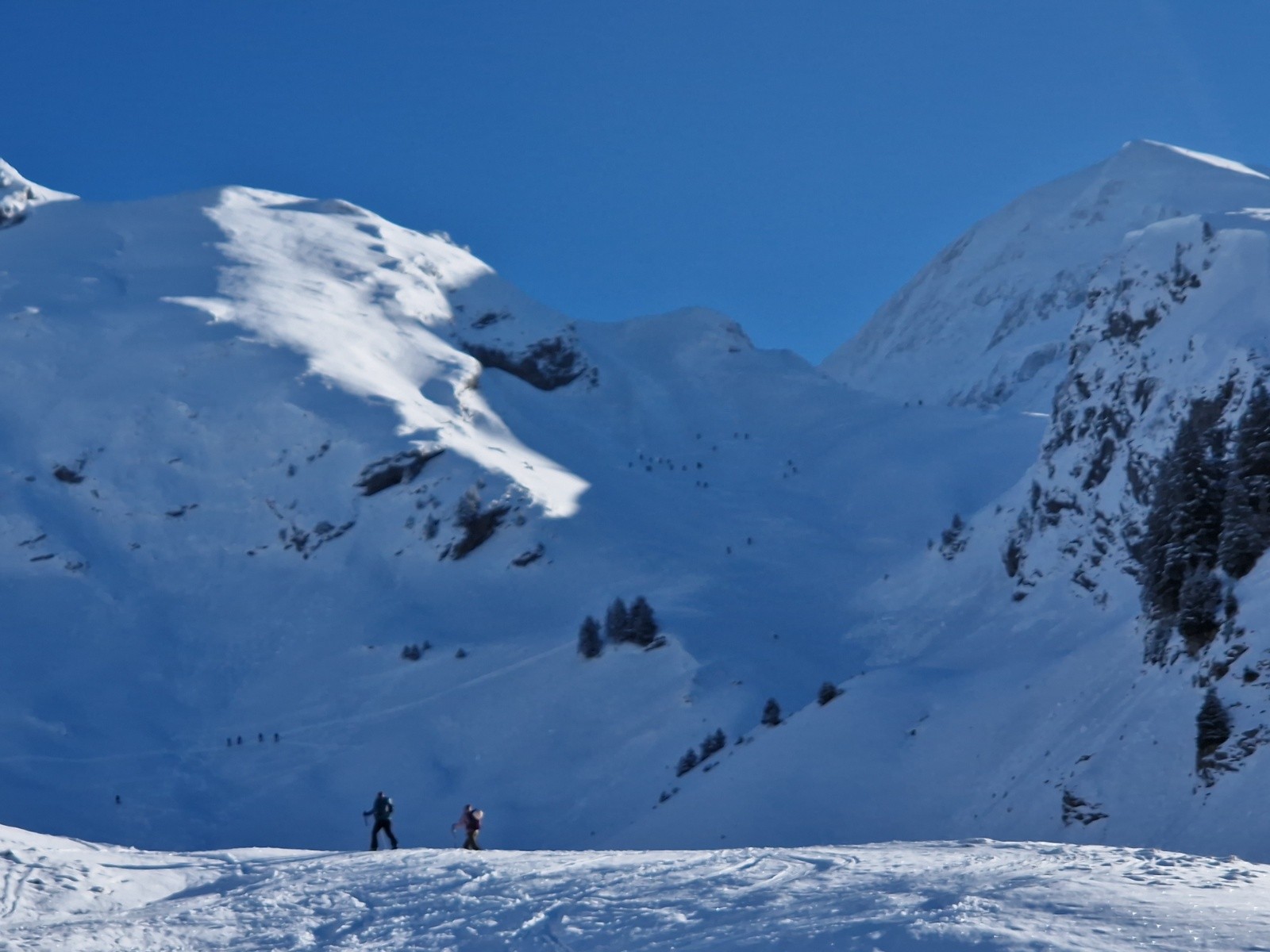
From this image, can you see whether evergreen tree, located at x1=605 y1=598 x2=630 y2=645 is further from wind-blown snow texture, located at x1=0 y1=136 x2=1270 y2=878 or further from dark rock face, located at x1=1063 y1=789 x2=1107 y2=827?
dark rock face, located at x1=1063 y1=789 x2=1107 y2=827

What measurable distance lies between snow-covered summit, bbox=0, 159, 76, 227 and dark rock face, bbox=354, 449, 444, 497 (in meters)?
32.6

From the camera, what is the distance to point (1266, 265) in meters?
30.3

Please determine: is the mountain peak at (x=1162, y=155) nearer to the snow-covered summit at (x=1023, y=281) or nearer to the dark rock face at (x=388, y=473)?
the snow-covered summit at (x=1023, y=281)

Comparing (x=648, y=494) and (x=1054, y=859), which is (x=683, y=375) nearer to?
(x=648, y=494)

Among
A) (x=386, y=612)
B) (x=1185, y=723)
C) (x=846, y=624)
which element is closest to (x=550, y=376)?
(x=386, y=612)

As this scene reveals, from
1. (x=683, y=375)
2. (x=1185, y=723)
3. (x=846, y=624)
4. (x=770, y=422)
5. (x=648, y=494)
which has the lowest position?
(x=1185, y=723)

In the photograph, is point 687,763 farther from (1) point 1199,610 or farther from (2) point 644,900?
(2) point 644,900

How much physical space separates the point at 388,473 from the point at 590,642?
55.3ft

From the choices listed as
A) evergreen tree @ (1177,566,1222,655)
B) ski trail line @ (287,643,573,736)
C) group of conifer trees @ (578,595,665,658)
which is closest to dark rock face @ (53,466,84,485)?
ski trail line @ (287,643,573,736)

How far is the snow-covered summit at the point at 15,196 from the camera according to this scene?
74.5 metres

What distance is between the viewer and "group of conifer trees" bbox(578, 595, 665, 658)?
42531 mm

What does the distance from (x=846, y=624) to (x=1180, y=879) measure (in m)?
32.7

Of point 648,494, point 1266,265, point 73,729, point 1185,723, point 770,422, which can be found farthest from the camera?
point 770,422

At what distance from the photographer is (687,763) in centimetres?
3450
